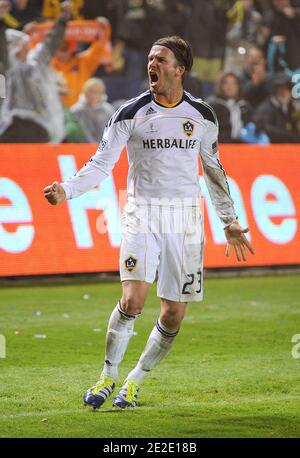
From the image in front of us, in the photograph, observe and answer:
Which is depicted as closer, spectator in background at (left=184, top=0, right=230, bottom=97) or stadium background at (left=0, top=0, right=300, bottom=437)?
stadium background at (left=0, top=0, right=300, bottom=437)

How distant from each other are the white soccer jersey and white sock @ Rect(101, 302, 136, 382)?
787 mm

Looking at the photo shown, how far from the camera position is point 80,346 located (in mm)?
9898

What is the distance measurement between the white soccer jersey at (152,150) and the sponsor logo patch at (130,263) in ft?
1.38

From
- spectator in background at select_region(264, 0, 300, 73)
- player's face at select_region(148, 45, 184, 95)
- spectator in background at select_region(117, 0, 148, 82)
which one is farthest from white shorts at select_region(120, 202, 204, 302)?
spectator in background at select_region(264, 0, 300, 73)

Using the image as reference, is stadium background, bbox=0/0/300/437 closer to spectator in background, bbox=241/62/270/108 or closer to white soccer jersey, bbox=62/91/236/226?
spectator in background, bbox=241/62/270/108

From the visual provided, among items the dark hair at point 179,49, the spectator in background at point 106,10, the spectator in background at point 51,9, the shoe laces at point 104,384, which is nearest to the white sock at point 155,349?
the shoe laces at point 104,384

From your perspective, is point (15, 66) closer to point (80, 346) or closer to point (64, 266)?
point (64, 266)

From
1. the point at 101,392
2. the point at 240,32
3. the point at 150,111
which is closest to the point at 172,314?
the point at 101,392

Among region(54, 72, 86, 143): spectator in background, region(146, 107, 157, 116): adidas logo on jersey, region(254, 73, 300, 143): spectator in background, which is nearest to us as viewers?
region(146, 107, 157, 116): adidas logo on jersey

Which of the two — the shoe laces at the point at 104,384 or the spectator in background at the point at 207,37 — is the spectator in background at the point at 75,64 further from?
the shoe laces at the point at 104,384

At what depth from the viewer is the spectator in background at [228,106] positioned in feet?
56.5

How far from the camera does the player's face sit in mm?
7043
